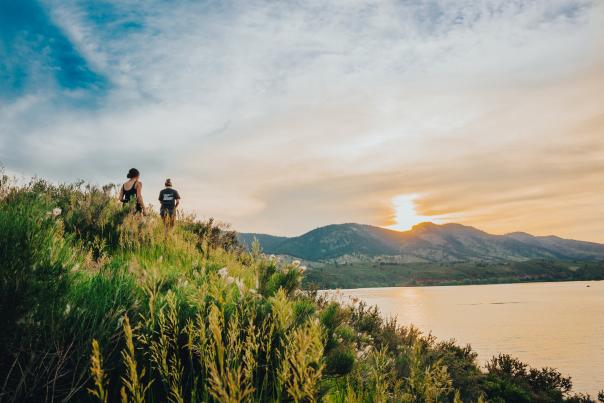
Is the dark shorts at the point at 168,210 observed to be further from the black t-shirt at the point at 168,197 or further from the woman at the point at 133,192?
the woman at the point at 133,192

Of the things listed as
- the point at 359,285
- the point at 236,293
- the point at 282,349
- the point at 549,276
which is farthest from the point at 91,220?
the point at 549,276

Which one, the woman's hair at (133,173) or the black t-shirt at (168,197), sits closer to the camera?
the woman's hair at (133,173)

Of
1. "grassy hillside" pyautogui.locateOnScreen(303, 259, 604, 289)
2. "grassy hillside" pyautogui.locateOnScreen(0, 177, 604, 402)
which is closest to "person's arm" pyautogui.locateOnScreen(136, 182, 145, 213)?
"grassy hillside" pyautogui.locateOnScreen(0, 177, 604, 402)

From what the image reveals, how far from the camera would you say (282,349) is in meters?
3.91

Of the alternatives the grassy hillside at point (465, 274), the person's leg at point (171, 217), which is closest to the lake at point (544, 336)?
the person's leg at point (171, 217)

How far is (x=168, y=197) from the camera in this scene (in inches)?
535

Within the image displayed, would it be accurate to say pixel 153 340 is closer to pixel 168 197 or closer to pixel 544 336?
pixel 168 197

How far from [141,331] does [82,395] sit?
0.66 metres

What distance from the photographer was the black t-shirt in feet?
44.6

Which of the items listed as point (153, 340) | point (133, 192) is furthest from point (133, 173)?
point (153, 340)

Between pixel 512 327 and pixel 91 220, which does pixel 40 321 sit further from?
pixel 512 327

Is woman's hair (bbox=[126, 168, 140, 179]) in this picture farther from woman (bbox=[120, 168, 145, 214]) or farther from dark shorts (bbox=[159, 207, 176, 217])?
dark shorts (bbox=[159, 207, 176, 217])

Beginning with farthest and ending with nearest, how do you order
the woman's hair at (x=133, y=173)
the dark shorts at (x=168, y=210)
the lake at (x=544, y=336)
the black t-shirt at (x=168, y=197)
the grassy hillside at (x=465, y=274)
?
the grassy hillside at (x=465, y=274), the lake at (x=544, y=336), the black t-shirt at (x=168, y=197), the dark shorts at (x=168, y=210), the woman's hair at (x=133, y=173)

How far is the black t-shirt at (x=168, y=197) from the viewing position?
13.6 m
